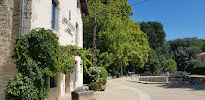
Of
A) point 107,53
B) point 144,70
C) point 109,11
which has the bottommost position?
point 144,70

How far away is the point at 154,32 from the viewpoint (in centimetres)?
5272

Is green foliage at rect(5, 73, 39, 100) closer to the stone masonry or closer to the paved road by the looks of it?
the stone masonry

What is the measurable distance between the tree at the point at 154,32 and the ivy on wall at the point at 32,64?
4817 cm

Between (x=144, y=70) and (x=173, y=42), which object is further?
(x=173, y=42)

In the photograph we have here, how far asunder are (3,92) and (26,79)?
114 centimetres

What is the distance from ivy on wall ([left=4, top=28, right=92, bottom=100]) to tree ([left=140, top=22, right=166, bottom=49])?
158 feet

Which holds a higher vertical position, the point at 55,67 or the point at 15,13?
the point at 15,13

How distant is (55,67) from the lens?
5.96 meters

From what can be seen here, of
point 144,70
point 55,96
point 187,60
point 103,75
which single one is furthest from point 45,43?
point 187,60

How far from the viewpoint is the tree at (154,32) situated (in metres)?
52.4

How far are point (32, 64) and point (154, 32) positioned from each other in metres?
50.7

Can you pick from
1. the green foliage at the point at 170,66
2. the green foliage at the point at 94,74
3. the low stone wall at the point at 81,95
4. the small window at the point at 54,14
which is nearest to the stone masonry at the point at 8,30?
the small window at the point at 54,14

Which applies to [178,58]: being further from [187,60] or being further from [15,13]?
[15,13]

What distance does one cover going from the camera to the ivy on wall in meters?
5.26
